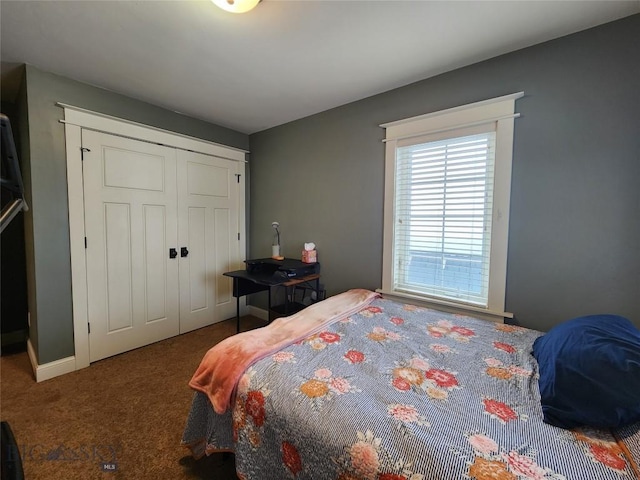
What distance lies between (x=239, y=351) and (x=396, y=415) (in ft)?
2.48

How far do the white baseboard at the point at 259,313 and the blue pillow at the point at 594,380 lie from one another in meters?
2.84

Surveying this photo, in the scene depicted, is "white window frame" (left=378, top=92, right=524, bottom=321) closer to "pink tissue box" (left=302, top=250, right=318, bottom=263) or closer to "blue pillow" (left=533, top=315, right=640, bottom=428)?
"blue pillow" (left=533, top=315, right=640, bottom=428)

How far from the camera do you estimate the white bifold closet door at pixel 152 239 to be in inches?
93.6

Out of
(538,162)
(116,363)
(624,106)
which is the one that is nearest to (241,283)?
(116,363)

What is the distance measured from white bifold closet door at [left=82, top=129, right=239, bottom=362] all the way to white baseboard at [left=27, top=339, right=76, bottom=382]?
146 mm

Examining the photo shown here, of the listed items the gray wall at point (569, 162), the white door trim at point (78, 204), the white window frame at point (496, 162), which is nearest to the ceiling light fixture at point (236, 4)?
the gray wall at point (569, 162)

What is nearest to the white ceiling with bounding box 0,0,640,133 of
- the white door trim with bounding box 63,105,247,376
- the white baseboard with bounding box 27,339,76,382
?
the white door trim with bounding box 63,105,247,376

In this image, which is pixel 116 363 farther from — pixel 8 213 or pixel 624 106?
pixel 624 106

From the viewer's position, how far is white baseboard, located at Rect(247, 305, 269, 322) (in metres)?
3.44

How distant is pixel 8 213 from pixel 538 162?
8.39 feet

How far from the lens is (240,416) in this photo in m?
1.13

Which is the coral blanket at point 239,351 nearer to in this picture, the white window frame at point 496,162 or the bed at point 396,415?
the bed at point 396,415

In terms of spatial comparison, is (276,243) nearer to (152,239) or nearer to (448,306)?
(152,239)

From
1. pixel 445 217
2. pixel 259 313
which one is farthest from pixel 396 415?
pixel 259 313
